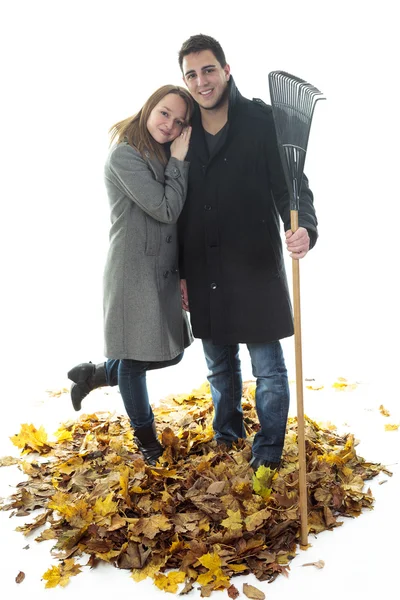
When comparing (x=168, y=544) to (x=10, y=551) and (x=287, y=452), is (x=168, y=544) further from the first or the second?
(x=287, y=452)

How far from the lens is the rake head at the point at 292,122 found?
7.79 ft

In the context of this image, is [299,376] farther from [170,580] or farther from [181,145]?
[181,145]

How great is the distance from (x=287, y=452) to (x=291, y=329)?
2.15 ft

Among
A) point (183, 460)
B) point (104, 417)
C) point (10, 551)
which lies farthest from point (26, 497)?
point (104, 417)

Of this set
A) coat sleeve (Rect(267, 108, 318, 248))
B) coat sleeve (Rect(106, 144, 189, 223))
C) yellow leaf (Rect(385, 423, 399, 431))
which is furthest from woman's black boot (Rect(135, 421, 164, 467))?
yellow leaf (Rect(385, 423, 399, 431))

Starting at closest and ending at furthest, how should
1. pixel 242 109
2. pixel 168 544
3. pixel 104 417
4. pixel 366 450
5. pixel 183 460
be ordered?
1. pixel 168 544
2. pixel 242 109
3. pixel 183 460
4. pixel 366 450
5. pixel 104 417

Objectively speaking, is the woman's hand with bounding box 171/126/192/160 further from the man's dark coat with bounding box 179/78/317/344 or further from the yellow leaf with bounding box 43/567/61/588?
the yellow leaf with bounding box 43/567/61/588

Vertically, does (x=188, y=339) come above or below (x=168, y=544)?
above

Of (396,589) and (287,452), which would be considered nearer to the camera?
(396,589)

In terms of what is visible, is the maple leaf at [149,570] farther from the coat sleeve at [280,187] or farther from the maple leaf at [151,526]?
the coat sleeve at [280,187]

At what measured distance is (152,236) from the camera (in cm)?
289

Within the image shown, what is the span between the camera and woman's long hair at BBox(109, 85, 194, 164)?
2.81m

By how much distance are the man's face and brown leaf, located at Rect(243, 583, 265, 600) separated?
1.86m

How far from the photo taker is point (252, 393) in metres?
3.94
